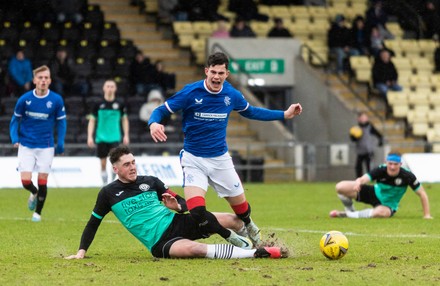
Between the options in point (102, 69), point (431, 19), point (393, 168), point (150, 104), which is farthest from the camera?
point (431, 19)

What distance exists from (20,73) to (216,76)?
19.5m

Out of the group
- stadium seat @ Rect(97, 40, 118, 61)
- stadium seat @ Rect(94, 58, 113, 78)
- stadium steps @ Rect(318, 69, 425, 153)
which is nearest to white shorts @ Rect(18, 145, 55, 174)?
stadium seat @ Rect(94, 58, 113, 78)

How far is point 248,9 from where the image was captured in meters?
37.3

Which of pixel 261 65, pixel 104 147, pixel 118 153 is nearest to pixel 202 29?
pixel 261 65

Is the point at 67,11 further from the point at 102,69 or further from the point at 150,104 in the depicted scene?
the point at 150,104

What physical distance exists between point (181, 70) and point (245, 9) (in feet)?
10.5

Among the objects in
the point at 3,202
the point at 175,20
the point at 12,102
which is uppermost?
the point at 175,20

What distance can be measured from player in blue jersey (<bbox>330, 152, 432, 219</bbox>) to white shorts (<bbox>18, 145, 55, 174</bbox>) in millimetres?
4792

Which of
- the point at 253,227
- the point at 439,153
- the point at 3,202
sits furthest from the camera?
the point at 439,153

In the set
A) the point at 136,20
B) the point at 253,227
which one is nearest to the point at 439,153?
the point at 136,20

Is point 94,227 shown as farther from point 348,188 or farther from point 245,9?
point 245,9

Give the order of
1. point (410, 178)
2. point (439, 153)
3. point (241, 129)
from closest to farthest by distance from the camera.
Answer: point (410, 178) < point (439, 153) < point (241, 129)

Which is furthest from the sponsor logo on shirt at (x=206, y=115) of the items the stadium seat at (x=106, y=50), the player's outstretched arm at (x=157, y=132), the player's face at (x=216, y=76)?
the stadium seat at (x=106, y=50)

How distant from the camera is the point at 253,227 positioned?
42.4 ft
